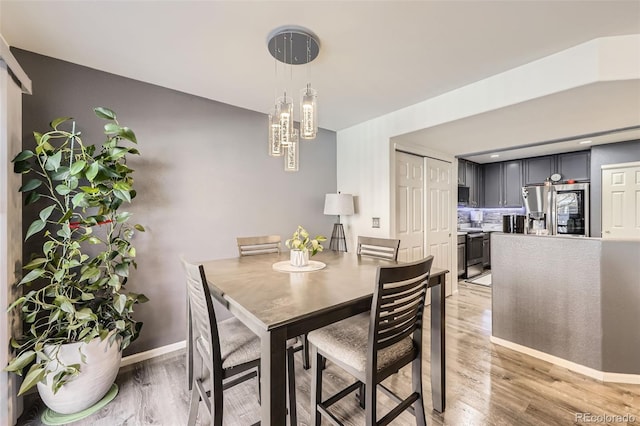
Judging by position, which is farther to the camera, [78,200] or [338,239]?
[338,239]

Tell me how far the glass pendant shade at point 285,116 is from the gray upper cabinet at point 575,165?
485cm

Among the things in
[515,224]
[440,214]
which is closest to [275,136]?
[515,224]

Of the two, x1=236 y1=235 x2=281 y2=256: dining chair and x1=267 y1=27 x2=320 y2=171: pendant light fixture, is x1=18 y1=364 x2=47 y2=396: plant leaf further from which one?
x1=267 y1=27 x2=320 y2=171: pendant light fixture

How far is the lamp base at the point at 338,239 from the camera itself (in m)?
3.57

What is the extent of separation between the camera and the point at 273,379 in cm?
99

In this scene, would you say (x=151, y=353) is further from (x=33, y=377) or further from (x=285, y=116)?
(x=285, y=116)

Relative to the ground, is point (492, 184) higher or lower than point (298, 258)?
higher

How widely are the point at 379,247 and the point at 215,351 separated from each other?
4.85 ft

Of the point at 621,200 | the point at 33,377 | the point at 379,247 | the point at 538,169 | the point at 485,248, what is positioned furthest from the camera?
the point at 485,248

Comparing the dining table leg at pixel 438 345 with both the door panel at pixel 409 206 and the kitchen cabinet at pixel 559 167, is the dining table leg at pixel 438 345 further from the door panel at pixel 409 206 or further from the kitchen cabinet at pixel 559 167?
the kitchen cabinet at pixel 559 167

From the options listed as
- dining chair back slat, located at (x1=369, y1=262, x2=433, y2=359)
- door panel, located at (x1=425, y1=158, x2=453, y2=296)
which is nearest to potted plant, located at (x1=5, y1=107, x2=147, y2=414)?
dining chair back slat, located at (x1=369, y1=262, x2=433, y2=359)

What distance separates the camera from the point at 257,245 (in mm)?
2475

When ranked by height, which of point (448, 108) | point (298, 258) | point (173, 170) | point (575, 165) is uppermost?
point (448, 108)

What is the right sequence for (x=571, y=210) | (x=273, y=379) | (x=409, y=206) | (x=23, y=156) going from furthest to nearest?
1. (x=571, y=210)
2. (x=409, y=206)
3. (x=23, y=156)
4. (x=273, y=379)
